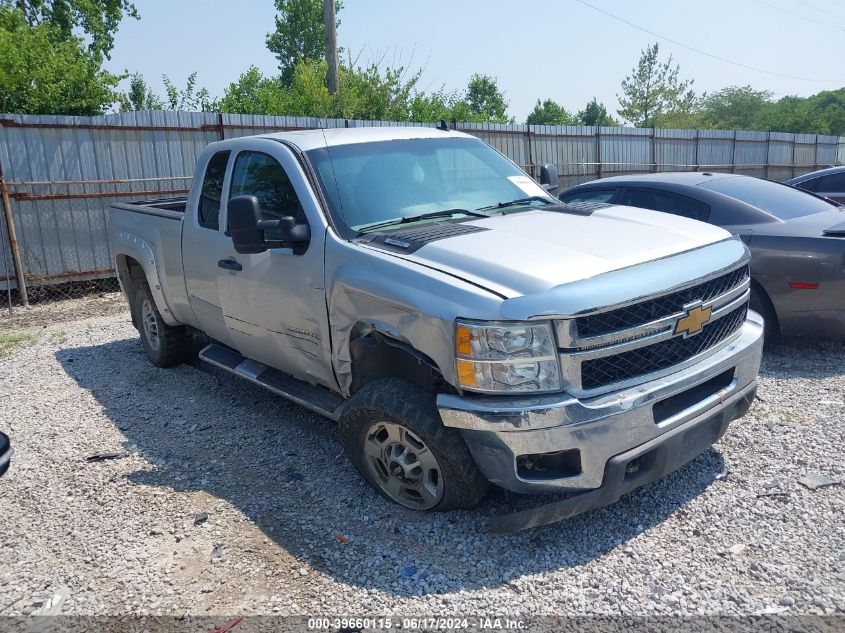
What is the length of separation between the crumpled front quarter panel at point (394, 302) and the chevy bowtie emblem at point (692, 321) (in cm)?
97

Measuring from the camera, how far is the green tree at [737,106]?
74.2 meters

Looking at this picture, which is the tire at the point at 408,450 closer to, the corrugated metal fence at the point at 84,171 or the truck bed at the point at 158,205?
the truck bed at the point at 158,205

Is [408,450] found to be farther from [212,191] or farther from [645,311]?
[212,191]

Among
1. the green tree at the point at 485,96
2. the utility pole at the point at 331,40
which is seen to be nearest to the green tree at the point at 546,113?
the green tree at the point at 485,96

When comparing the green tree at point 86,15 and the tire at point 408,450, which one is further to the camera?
Result: the green tree at point 86,15

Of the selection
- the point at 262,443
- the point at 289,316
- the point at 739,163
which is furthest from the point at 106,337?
the point at 739,163

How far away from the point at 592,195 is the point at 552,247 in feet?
13.0

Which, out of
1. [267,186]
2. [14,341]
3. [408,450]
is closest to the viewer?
[408,450]

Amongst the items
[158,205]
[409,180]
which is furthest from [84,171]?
[409,180]

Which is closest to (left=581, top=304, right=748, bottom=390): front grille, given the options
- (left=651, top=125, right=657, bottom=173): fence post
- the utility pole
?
the utility pole

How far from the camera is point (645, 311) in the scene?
10.6ft

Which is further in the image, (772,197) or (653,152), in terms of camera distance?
(653,152)

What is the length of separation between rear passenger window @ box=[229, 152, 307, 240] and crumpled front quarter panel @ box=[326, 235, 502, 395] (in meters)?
0.56

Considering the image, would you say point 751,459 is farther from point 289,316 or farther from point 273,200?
point 273,200
